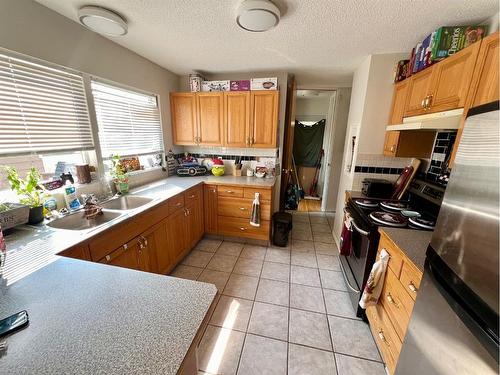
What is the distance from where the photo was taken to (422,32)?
1646 mm

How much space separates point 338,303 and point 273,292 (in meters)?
0.60

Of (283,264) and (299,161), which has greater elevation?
(299,161)

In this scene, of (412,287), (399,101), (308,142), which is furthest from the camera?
(308,142)

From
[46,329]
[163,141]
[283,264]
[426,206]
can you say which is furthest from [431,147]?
[163,141]

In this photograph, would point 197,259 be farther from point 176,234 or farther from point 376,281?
point 376,281

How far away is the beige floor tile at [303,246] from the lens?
274 centimetres

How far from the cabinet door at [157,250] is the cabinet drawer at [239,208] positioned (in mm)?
891

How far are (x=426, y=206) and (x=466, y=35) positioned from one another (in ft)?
4.22

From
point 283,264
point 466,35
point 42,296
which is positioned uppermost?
point 466,35

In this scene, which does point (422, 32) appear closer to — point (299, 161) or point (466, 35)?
point (466, 35)

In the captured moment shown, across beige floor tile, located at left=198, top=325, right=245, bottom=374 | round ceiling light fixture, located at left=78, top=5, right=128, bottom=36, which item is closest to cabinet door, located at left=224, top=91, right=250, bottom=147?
round ceiling light fixture, located at left=78, top=5, right=128, bottom=36

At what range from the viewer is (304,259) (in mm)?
2537

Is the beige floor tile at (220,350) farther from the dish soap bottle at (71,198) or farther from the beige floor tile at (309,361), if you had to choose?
the dish soap bottle at (71,198)

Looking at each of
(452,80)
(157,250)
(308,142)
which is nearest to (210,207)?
(157,250)
